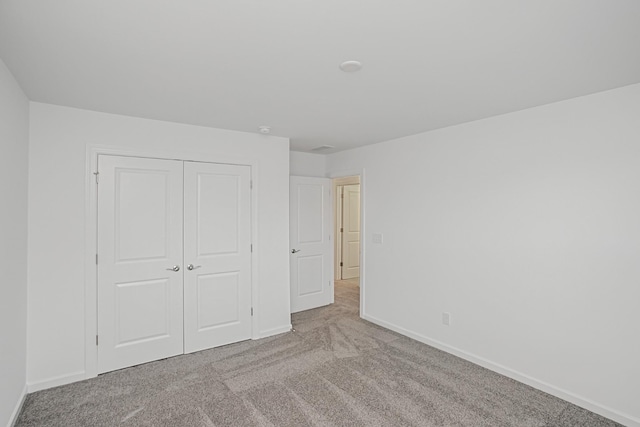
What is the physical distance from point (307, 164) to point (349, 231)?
8.22 ft

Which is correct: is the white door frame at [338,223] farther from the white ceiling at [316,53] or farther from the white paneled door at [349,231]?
the white ceiling at [316,53]

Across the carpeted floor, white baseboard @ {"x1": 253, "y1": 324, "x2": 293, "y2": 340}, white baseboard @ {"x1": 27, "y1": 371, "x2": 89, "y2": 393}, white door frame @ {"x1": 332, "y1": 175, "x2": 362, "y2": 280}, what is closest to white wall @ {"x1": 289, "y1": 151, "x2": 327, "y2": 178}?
white door frame @ {"x1": 332, "y1": 175, "x2": 362, "y2": 280}

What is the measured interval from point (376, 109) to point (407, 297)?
230cm

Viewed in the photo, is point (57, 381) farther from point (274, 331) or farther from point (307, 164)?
point (307, 164)

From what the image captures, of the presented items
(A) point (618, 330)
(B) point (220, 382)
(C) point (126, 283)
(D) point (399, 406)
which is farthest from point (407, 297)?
(C) point (126, 283)

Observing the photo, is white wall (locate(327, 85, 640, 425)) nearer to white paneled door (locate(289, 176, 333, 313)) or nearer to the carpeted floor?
the carpeted floor

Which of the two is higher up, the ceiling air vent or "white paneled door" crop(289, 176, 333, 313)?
the ceiling air vent

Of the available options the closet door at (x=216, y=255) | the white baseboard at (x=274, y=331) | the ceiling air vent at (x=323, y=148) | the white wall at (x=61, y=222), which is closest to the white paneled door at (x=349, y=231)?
the ceiling air vent at (x=323, y=148)

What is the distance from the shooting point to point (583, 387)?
8.43ft

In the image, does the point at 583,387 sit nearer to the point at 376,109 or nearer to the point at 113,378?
the point at 376,109

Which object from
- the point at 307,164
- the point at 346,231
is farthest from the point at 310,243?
the point at 346,231

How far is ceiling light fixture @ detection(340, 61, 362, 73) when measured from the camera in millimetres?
1988

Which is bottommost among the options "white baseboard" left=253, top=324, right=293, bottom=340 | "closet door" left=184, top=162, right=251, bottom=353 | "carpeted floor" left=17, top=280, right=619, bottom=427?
A: "carpeted floor" left=17, top=280, right=619, bottom=427

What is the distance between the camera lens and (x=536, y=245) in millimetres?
2850
